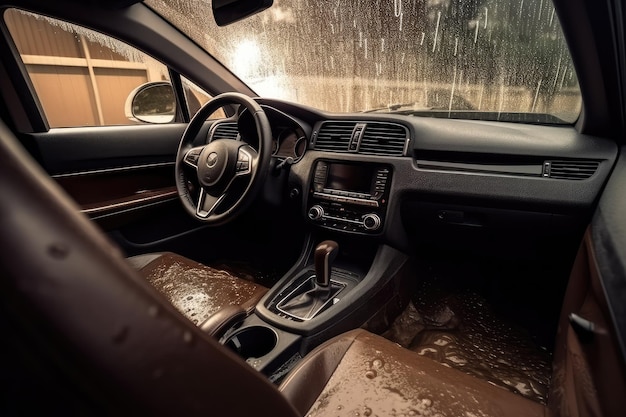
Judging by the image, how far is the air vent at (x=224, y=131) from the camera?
2.14 meters

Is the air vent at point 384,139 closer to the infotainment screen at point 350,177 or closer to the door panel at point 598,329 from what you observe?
the infotainment screen at point 350,177

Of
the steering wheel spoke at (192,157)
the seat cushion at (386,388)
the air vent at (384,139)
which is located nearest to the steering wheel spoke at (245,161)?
the steering wheel spoke at (192,157)

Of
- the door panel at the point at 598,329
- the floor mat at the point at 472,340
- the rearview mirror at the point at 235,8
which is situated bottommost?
the floor mat at the point at 472,340

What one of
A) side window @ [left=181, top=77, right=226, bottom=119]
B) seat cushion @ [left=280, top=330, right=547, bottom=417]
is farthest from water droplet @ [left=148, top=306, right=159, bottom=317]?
side window @ [left=181, top=77, right=226, bottom=119]

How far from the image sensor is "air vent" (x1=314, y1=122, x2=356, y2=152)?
1930mm

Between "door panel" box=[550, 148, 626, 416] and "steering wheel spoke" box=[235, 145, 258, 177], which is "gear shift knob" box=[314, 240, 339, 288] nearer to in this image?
"steering wheel spoke" box=[235, 145, 258, 177]

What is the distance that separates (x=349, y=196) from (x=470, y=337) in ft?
2.87

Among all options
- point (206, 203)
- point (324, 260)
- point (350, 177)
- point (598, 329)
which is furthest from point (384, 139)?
point (598, 329)

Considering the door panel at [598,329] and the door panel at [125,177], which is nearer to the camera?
the door panel at [598,329]

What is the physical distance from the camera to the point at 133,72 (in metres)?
2.28

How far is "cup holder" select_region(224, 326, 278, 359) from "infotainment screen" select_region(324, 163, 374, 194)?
762 mm

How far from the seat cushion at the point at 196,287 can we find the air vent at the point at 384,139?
0.81m

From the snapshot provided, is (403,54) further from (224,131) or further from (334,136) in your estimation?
(224,131)

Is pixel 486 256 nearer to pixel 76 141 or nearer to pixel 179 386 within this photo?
pixel 179 386
